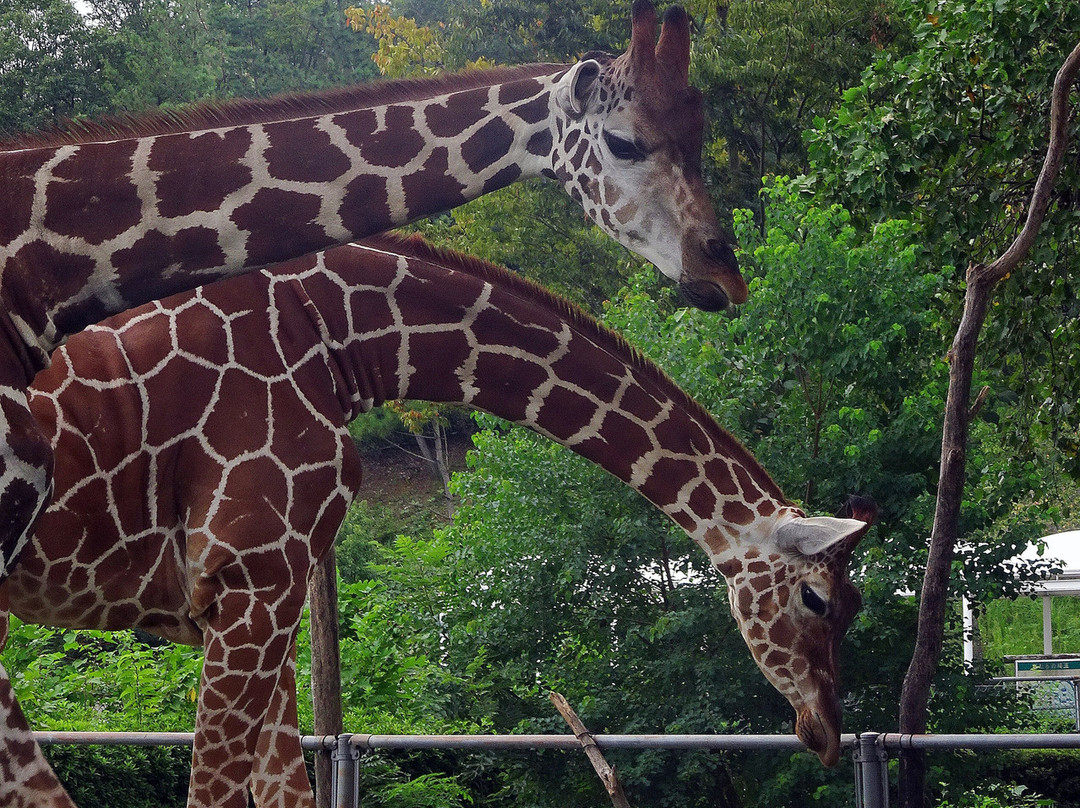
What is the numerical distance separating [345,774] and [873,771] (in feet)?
7.82

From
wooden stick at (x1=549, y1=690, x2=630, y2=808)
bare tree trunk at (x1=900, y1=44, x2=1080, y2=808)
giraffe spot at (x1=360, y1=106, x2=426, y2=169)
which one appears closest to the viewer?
giraffe spot at (x1=360, y1=106, x2=426, y2=169)

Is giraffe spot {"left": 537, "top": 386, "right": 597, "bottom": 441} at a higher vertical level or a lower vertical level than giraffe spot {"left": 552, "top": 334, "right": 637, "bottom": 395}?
lower

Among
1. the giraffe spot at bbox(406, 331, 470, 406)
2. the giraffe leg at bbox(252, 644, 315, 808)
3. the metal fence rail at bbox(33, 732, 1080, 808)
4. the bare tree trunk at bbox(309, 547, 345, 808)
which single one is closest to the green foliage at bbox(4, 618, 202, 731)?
the bare tree trunk at bbox(309, 547, 345, 808)

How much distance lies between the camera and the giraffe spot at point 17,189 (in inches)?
113

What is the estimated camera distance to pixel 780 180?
1060cm

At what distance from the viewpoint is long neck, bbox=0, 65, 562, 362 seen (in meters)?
2.90

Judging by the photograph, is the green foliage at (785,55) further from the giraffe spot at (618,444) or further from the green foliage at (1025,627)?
the giraffe spot at (618,444)

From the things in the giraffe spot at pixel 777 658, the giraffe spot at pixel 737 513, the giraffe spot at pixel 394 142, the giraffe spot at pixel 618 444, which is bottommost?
the giraffe spot at pixel 777 658

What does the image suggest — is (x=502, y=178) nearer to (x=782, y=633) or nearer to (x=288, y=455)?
(x=288, y=455)

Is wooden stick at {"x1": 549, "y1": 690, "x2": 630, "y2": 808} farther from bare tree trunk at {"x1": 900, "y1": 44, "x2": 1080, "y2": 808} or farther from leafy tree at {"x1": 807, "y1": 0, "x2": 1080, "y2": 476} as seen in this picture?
leafy tree at {"x1": 807, "y1": 0, "x2": 1080, "y2": 476}

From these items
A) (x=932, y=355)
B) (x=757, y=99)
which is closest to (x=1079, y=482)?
(x=932, y=355)

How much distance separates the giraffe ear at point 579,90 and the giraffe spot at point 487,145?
0.68 ft

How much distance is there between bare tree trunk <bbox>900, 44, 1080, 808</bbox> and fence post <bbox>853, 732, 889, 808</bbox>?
59.2 inches

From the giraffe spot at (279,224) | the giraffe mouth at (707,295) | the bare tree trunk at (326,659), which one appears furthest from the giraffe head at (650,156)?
the bare tree trunk at (326,659)
